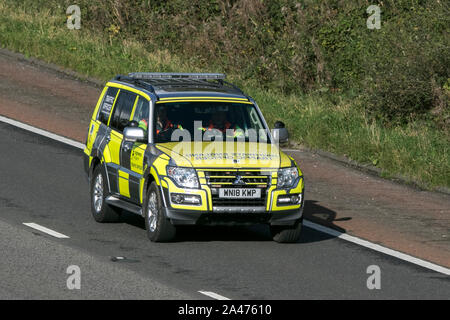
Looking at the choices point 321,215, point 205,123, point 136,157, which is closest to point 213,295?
point 136,157

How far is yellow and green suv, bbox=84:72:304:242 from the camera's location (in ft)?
46.1

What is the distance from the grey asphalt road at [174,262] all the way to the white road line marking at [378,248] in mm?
172

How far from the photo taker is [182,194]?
14000 millimetres

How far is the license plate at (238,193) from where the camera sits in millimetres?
14031

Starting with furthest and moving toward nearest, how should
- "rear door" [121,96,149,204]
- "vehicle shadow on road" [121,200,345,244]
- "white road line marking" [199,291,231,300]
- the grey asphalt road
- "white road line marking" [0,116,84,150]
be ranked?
"white road line marking" [0,116,84,150], "vehicle shadow on road" [121,200,345,244], "rear door" [121,96,149,204], the grey asphalt road, "white road line marking" [199,291,231,300]

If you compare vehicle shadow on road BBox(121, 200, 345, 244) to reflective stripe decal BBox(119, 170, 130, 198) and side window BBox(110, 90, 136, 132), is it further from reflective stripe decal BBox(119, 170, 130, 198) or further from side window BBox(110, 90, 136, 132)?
side window BBox(110, 90, 136, 132)

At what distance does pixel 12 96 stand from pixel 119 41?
5835mm

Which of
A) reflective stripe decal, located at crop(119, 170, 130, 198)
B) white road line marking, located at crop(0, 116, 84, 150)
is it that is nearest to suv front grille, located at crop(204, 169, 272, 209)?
reflective stripe decal, located at crop(119, 170, 130, 198)

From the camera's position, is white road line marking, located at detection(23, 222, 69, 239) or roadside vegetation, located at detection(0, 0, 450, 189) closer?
white road line marking, located at detection(23, 222, 69, 239)

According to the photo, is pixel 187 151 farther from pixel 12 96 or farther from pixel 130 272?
pixel 12 96

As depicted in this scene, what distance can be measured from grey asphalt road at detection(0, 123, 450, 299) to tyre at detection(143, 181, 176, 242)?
0.13 metres

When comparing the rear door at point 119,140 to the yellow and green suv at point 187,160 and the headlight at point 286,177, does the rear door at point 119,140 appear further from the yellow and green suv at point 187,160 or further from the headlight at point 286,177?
the headlight at point 286,177

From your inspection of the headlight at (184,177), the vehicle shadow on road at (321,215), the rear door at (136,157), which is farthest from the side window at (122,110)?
the vehicle shadow on road at (321,215)

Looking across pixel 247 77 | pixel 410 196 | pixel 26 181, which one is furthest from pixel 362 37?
pixel 26 181
